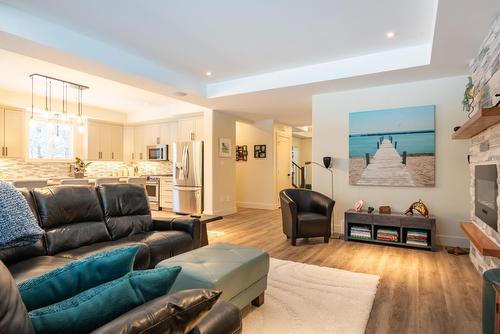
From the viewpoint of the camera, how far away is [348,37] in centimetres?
336

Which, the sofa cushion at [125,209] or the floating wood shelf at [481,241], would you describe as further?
the sofa cushion at [125,209]

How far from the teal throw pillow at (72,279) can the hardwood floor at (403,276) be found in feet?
6.01

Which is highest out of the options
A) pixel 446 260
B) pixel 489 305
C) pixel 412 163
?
pixel 412 163

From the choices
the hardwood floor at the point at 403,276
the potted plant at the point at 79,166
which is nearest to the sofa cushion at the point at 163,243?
the hardwood floor at the point at 403,276

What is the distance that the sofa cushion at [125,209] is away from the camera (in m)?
2.92

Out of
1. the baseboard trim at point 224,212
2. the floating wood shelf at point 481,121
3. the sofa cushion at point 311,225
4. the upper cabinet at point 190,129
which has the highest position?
the upper cabinet at point 190,129

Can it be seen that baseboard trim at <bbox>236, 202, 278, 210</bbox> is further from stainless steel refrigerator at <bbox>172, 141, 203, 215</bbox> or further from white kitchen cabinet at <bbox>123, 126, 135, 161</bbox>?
white kitchen cabinet at <bbox>123, 126, 135, 161</bbox>

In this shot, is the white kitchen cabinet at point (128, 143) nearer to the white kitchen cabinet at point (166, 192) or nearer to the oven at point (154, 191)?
the oven at point (154, 191)

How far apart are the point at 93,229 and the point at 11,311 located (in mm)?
2274

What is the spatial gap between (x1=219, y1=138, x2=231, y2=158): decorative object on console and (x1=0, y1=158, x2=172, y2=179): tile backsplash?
6.35 feet

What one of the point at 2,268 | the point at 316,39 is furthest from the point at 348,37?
the point at 2,268

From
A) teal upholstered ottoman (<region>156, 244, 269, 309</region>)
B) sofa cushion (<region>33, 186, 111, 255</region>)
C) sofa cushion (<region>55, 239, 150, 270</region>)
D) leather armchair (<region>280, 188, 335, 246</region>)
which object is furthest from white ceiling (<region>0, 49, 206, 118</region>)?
teal upholstered ottoman (<region>156, 244, 269, 309</region>)

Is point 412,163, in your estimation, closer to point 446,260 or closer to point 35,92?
point 446,260

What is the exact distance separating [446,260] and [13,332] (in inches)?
163
